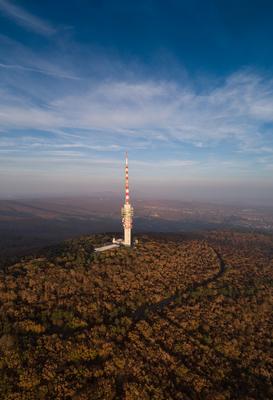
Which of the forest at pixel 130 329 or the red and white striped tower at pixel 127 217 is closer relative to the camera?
the forest at pixel 130 329

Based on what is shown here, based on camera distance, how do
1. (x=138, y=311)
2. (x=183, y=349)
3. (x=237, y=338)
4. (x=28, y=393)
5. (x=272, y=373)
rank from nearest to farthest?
1. (x=28, y=393)
2. (x=272, y=373)
3. (x=183, y=349)
4. (x=237, y=338)
5. (x=138, y=311)

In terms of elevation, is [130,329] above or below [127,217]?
below

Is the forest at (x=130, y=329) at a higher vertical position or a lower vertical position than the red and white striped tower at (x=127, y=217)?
lower

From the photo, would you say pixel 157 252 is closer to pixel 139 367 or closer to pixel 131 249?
pixel 131 249

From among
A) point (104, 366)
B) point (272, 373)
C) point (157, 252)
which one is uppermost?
point (157, 252)

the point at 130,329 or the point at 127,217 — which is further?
the point at 127,217

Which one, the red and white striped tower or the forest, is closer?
the forest

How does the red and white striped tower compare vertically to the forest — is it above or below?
above

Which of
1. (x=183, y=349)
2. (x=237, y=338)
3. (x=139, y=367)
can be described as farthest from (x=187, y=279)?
(x=139, y=367)
